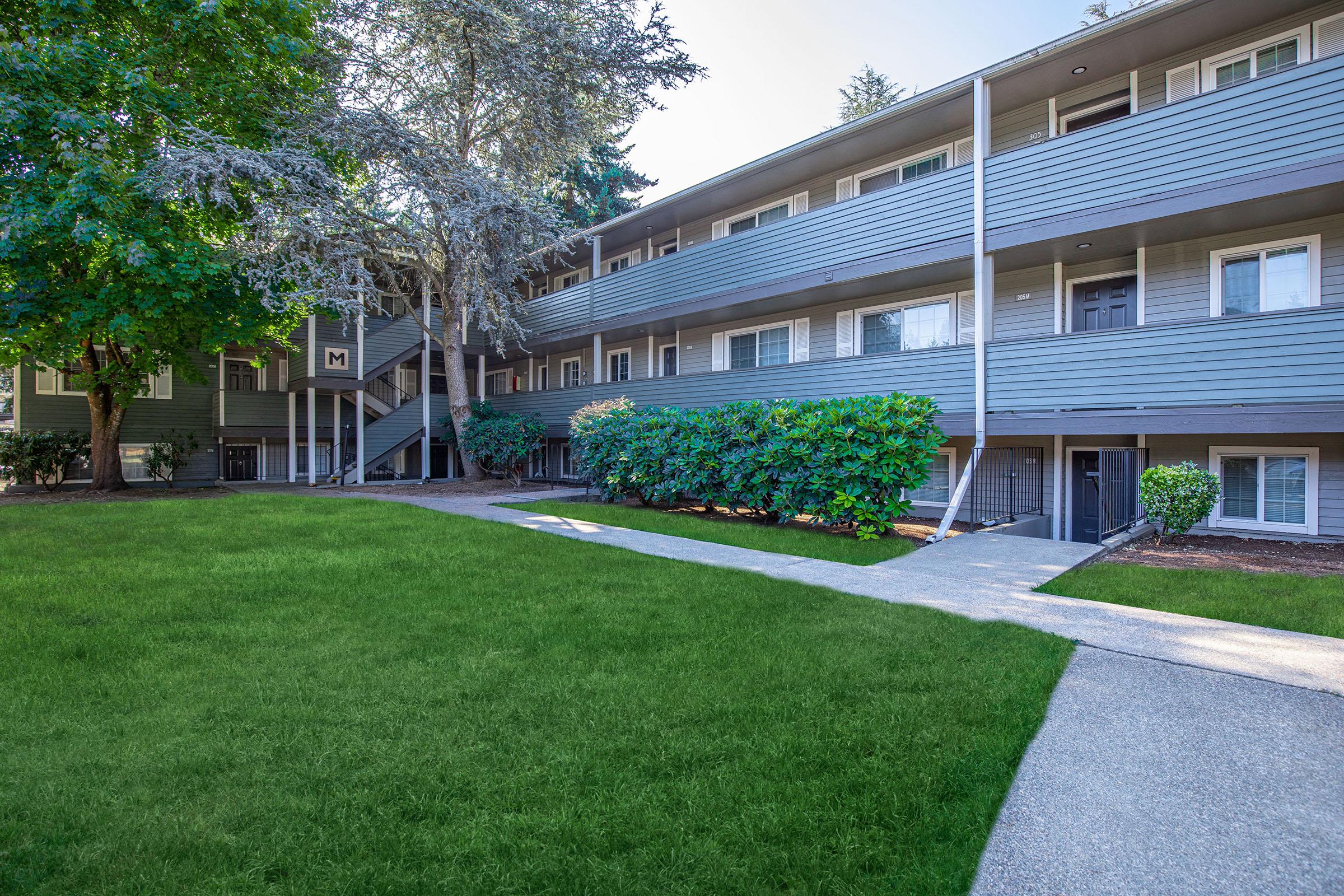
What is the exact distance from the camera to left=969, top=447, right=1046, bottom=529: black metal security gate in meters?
12.0

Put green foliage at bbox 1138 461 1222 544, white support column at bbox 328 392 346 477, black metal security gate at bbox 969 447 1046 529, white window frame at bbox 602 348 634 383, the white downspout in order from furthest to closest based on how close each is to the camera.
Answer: white support column at bbox 328 392 346 477 → white window frame at bbox 602 348 634 383 → black metal security gate at bbox 969 447 1046 529 → the white downspout → green foliage at bbox 1138 461 1222 544

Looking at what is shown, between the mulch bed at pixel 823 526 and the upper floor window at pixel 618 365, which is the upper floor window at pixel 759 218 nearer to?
the upper floor window at pixel 618 365

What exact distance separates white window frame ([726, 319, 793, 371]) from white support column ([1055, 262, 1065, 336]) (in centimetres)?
533

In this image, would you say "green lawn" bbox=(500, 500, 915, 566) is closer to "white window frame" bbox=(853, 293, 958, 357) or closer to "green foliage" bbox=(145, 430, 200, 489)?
"white window frame" bbox=(853, 293, 958, 357)

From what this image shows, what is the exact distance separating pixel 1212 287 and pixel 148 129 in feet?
64.6

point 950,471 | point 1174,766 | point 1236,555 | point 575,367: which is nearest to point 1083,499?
point 950,471

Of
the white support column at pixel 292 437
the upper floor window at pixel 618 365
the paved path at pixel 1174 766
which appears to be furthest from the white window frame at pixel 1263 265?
the white support column at pixel 292 437

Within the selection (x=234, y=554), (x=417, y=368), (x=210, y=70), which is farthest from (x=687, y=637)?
(x=417, y=368)

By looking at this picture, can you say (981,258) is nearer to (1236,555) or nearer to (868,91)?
(1236,555)

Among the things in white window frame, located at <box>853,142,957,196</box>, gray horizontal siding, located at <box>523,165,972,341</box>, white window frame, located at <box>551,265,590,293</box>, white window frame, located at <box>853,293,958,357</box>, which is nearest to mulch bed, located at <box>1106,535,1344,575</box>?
white window frame, located at <box>853,293,958,357</box>

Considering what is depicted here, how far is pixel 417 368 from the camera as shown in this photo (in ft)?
82.6

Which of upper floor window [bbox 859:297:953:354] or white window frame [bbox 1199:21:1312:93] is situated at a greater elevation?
white window frame [bbox 1199:21:1312:93]

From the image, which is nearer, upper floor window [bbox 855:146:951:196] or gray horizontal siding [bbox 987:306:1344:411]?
gray horizontal siding [bbox 987:306:1344:411]

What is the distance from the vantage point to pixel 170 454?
2041cm
